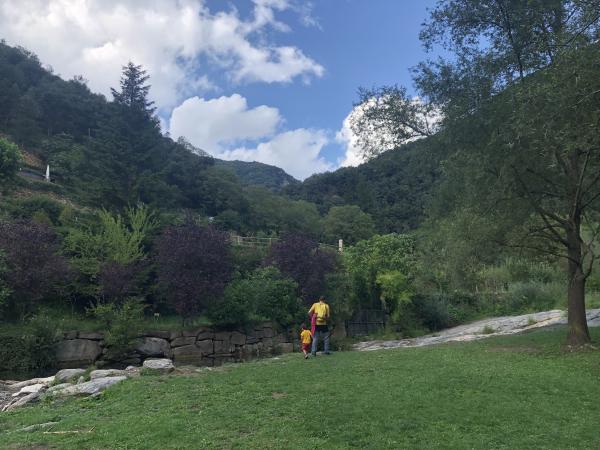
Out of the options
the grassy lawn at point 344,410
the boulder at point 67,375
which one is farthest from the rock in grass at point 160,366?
the boulder at point 67,375

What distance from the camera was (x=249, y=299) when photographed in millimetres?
20078

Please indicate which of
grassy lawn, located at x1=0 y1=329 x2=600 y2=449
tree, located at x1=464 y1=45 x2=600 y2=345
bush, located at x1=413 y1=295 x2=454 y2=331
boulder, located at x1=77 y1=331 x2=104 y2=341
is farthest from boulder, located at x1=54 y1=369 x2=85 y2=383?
bush, located at x1=413 y1=295 x2=454 y2=331

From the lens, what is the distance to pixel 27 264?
17844mm

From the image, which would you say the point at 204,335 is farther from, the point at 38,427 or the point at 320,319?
the point at 38,427

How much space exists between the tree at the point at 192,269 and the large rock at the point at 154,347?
1.39 m

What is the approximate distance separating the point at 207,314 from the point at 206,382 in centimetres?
1115

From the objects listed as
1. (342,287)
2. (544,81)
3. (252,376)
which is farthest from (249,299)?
(544,81)

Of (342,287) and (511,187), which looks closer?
(511,187)

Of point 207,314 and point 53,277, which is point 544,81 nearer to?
point 207,314

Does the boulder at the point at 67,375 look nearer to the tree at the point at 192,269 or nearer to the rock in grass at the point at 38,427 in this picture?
the rock in grass at the point at 38,427

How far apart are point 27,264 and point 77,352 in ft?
12.4

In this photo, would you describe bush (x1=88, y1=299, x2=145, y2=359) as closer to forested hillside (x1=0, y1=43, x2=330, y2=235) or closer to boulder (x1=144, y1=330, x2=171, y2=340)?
boulder (x1=144, y1=330, x2=171, y2=340)

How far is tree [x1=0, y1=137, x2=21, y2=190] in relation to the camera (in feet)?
105

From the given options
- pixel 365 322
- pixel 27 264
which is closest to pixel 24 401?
pixel 27 264
